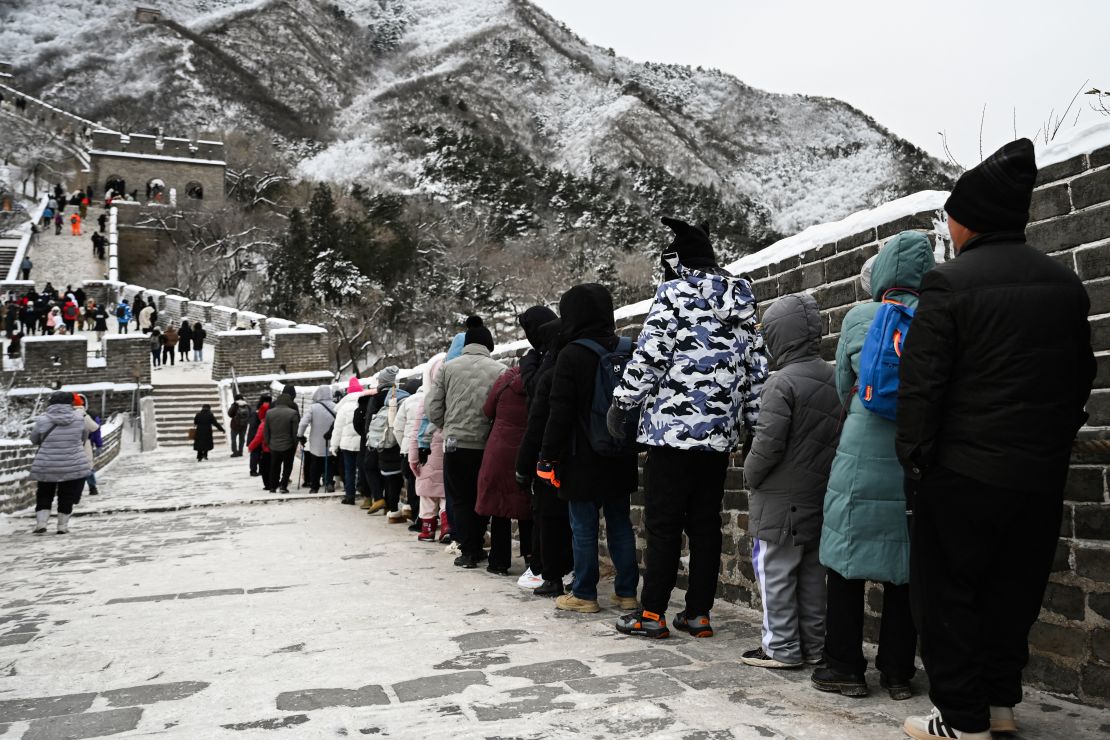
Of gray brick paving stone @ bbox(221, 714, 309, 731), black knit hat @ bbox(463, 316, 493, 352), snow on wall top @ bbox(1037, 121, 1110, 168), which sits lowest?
gray brick paving stone @ bbox(221, 714, 309, 731)

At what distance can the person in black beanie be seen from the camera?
8.50 ft

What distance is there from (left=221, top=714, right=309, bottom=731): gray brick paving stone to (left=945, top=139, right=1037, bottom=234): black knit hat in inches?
104

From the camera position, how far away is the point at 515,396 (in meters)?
6.08

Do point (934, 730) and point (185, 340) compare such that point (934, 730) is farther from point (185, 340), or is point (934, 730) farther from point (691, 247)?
point (185, 340)

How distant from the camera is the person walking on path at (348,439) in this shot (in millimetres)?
11273

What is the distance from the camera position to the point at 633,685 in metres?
3.45

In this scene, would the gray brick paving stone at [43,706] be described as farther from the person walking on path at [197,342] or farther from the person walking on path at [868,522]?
the person walking on path at [197,342]

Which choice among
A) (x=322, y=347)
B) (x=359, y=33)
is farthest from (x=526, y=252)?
(x=359, y=33)

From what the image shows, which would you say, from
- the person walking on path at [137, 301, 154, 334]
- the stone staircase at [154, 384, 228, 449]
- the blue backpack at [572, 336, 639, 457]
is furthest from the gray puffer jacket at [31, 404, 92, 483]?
the person walking on path at [137, 301, 154, 334]

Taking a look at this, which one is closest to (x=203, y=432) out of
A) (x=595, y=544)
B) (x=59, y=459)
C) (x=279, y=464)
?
(x=279, y=464)

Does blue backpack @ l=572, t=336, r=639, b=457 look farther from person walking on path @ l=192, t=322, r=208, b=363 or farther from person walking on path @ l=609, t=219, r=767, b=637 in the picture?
person walking on path @ l=192, t=322, r=208, b=363

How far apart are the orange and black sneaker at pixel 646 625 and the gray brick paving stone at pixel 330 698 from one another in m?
1.27

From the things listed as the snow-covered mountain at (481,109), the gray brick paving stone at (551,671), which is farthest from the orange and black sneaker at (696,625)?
the snow-covered mountain at (481,109)

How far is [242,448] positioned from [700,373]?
20.3 m
